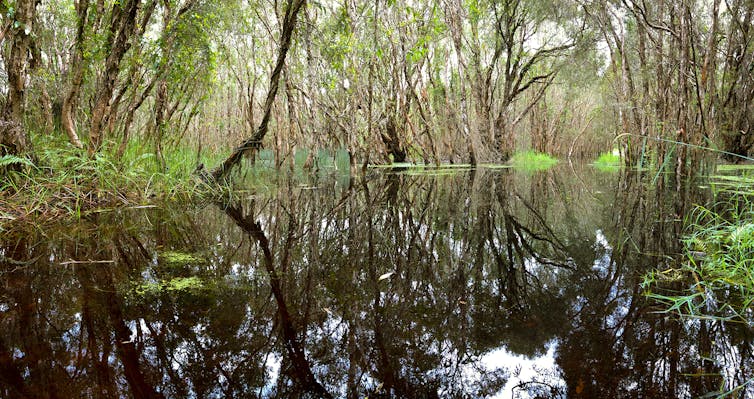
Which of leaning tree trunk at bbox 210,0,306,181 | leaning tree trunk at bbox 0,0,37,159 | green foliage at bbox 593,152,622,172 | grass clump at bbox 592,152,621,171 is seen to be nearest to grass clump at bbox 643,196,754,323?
leaning tree trunk at bbox 210,0,306,181

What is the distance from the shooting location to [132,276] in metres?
1.89

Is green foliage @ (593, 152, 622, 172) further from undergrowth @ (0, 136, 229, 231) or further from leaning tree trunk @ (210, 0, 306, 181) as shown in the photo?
undergrowth @ (0, 136, 229, 231)

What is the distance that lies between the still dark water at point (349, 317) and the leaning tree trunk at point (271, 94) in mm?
2307

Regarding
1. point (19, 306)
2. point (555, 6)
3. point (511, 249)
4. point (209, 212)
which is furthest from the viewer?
point (555, 6)

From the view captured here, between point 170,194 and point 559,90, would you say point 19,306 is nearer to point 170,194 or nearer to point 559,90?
point 170,194

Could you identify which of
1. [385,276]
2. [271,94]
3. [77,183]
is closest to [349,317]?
[385,276]

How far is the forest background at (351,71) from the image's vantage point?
4.23m

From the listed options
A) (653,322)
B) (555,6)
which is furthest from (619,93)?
(653,322)

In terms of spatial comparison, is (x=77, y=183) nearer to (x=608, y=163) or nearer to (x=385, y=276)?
(x=385, y=276)

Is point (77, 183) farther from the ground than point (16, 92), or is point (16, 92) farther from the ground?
point (16, 92)

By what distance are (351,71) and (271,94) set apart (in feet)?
7.55

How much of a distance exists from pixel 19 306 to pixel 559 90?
21793 mm

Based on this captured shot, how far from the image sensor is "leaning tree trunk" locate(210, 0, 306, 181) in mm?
4743

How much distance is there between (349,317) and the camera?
4.96 feet
